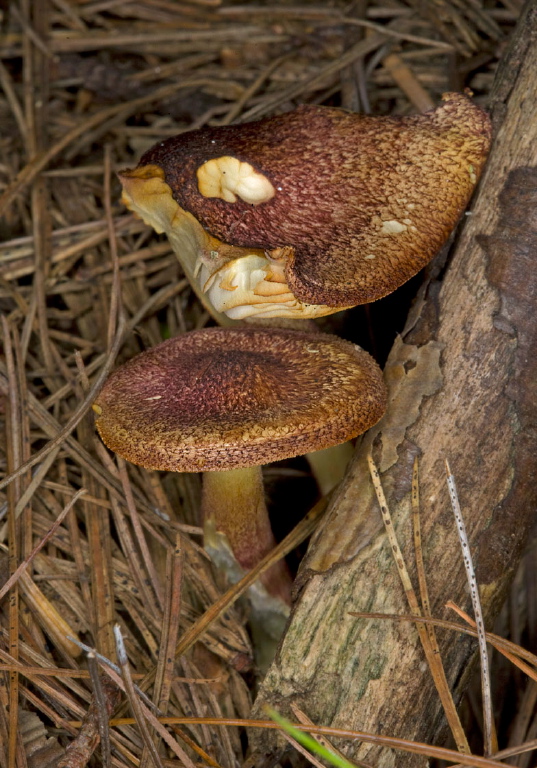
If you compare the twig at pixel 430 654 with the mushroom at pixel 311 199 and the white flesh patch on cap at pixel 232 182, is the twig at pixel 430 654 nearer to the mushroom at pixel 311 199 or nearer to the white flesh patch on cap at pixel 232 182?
the mushroom at pixel 311 199

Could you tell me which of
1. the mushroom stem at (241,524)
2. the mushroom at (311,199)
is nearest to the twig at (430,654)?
the mushroom stem at (241,524)

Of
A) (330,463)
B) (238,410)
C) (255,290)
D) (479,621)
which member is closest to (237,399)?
(238,410)

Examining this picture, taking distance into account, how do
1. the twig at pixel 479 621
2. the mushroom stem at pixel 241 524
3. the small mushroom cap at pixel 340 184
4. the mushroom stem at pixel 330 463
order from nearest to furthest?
the twig at pixel 479 621
the small mushroom cap at pixel 340 184
the mushroom stem at pixel 241 524
the mushroom stem at pixel 330 463

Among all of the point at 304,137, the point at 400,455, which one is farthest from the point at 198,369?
the point at 304,137

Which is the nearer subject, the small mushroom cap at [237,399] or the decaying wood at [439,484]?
the small mushroom cap at [237,399]

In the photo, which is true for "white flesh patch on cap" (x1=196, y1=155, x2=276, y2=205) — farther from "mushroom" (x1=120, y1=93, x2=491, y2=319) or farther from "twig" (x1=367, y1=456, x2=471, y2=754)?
"twig" (x1=367, y1=456, x2=471, y2=754)

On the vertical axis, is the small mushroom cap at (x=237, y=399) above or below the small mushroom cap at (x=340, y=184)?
below

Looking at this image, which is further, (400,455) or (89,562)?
(89,562)

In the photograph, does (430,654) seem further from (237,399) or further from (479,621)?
(237,399)

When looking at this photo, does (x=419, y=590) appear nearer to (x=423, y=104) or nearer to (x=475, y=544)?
(x=475, y=544)
